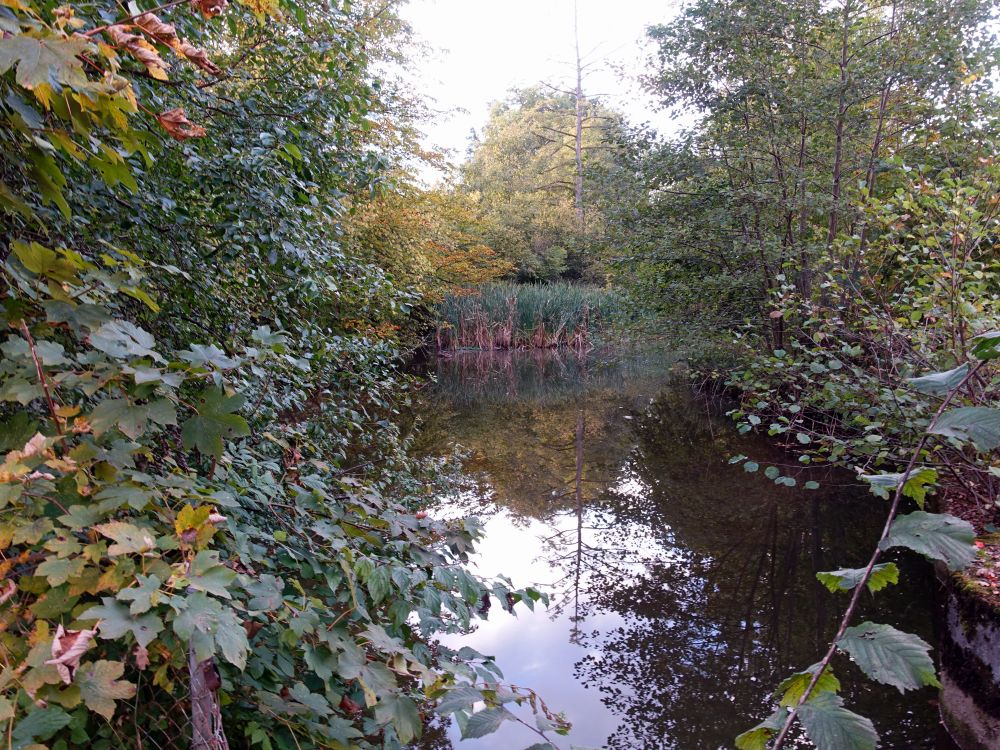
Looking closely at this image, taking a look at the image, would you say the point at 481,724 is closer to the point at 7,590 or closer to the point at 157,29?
the point at 7,590

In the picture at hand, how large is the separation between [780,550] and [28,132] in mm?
4993

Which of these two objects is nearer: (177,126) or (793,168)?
(177,126)

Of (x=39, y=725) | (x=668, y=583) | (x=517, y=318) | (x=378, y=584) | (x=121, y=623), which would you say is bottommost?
(x=668, y=583)

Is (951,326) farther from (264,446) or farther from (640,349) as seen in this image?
(640,349)

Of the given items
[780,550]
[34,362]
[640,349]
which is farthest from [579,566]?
[640,349]

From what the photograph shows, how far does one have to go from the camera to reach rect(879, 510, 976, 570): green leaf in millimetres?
689

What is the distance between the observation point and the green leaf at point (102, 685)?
33.9 inches

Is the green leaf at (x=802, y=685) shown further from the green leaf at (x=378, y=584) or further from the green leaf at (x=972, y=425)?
the green leaf at (x=378, y=584)

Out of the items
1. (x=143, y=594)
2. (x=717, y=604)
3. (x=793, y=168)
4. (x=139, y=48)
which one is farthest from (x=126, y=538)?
(x=793, y=168)

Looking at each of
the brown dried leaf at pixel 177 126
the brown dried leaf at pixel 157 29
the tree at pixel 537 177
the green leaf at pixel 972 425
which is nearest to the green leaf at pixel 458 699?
the green leaf at pixel 972 425

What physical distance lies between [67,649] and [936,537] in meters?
1.11

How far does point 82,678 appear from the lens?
89 centimetres

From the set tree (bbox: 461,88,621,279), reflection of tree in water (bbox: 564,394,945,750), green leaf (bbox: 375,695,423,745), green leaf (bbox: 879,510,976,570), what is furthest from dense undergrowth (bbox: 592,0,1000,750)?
tree (bbox: 461,88,621,279)

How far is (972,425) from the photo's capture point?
742mm
